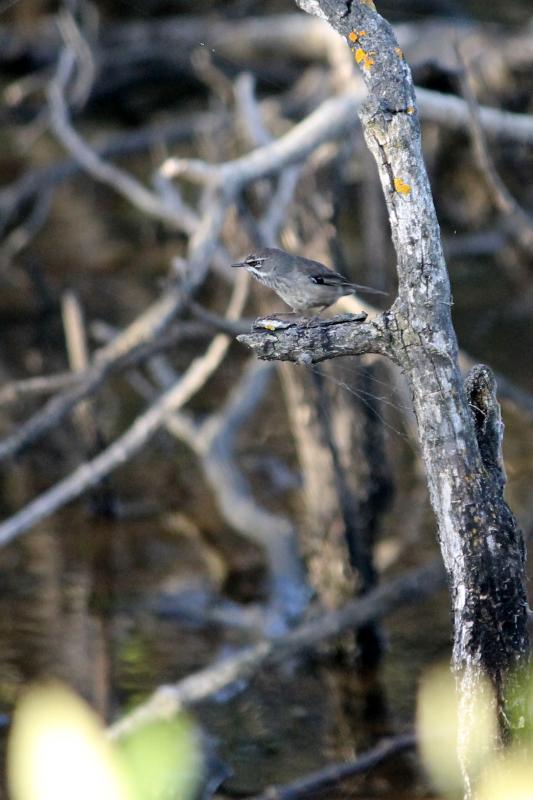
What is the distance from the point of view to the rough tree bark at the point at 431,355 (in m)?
2.96

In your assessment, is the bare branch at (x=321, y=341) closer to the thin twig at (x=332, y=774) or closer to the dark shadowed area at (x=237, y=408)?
the dark shadowed area at (x=237, y=408)

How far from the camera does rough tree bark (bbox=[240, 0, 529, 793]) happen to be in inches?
117

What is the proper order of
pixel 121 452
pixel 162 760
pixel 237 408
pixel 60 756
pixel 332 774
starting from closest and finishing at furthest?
pixel 332 774, pixel 162 760, pixel 60 756, pixel 121 452, pixel 237 408

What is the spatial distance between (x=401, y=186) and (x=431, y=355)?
0.42 m

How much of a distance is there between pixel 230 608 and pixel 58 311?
5530 millimetres

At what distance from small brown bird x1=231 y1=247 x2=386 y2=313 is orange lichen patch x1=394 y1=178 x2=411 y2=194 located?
1085 millimetres

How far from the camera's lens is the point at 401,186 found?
2963mm

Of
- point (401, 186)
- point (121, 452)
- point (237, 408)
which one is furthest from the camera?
point (237, 408)

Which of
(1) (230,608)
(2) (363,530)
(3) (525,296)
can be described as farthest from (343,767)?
(3) (525,296)

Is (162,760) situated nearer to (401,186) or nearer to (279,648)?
(279,648)

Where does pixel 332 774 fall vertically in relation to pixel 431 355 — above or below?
below

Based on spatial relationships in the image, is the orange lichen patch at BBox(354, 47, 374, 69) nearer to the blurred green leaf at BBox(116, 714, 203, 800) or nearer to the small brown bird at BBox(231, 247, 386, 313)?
the small brown bird at BBox(231, 247, 386, 313)

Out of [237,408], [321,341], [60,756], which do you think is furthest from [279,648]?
[321,341]

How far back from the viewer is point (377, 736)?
19.0 ft
